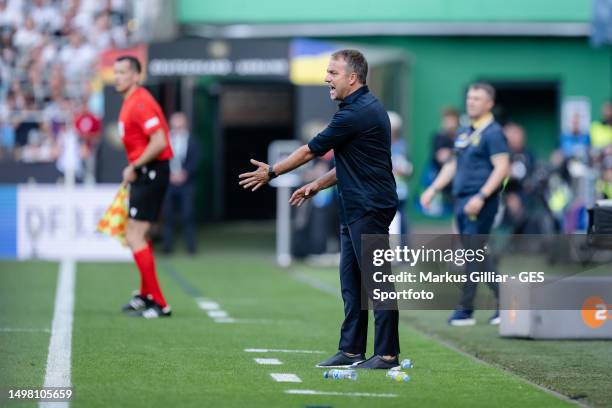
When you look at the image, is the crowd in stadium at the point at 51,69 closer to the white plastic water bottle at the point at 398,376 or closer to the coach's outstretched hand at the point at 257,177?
the coach's outstretched hand at the point at 257,177

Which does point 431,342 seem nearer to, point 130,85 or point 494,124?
point 494,124

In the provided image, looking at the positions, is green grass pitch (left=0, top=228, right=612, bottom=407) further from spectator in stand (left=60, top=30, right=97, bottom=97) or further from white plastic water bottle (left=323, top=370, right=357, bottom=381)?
spectator in stand (left=60, top=30, right=97, bottom=97)

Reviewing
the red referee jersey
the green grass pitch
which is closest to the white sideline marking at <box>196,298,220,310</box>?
the green grass pitch

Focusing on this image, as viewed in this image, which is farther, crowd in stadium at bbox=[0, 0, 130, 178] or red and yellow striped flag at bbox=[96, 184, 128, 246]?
crowd in stadium at bbox=[0, 0, 130, 178]

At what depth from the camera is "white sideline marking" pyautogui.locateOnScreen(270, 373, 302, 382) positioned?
8477mm

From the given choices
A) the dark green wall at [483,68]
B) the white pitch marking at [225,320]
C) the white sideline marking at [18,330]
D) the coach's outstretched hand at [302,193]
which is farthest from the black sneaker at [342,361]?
the dark green wall at [483,68]

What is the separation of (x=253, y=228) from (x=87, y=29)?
619 cm

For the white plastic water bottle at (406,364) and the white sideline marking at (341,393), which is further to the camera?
the white plastic water bottle at (406,364)

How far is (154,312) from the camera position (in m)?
12.5

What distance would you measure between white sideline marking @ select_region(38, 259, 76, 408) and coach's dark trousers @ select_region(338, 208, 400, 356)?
179 cm

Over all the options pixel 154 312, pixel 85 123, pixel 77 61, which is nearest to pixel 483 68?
pixel 77 61

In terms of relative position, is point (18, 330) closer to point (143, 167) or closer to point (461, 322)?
point (143, 167)

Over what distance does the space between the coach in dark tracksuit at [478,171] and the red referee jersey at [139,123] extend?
243 centimetres

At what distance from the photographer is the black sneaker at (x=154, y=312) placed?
12504mm
